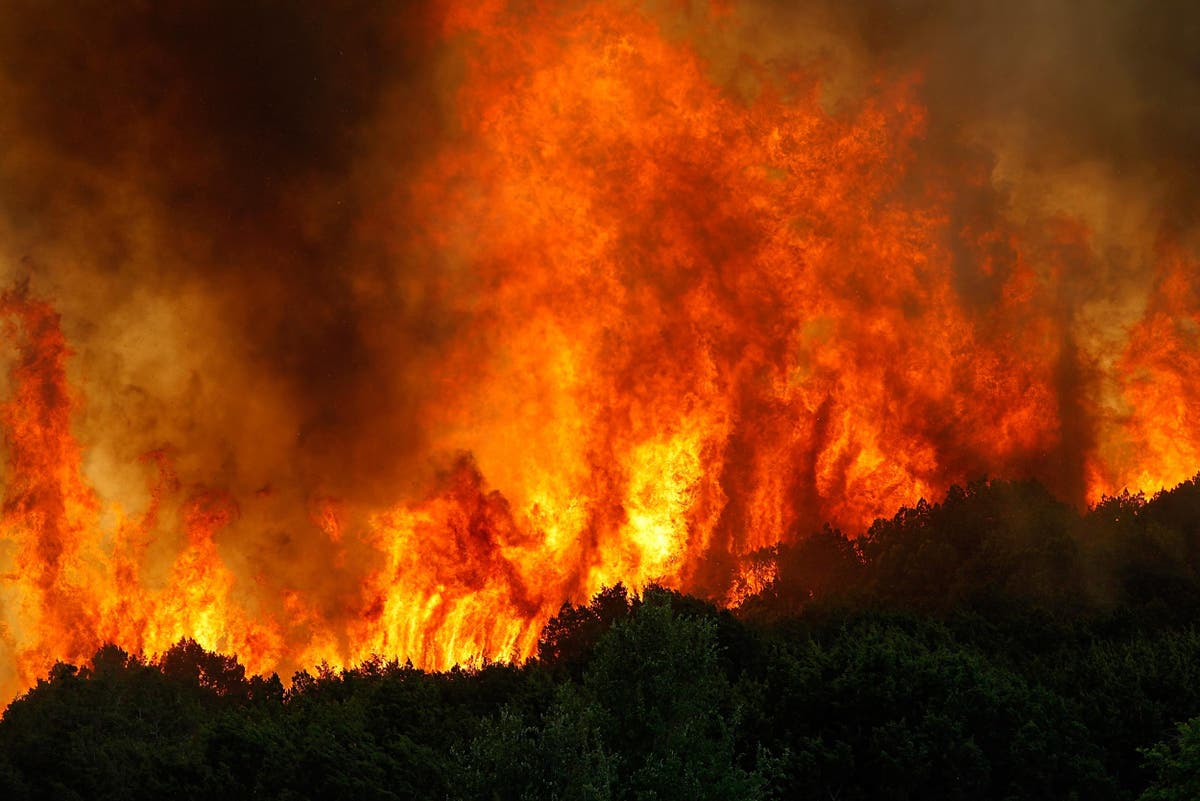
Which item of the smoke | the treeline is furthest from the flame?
the treeline

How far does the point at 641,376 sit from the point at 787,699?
30351 mm

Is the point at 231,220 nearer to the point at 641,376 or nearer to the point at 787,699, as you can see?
the point at 641,376

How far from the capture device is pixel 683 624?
4319 centimetres

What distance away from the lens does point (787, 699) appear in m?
49.8

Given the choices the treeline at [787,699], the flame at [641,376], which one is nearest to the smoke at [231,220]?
the flame at [641,376]

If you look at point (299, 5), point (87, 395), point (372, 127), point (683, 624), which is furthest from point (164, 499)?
point (683, 624)

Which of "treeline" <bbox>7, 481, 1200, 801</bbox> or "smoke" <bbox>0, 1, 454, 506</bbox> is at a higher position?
"smoke" <bbox>0, 1, 454, 506</bbox>

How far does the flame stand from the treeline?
198 inches

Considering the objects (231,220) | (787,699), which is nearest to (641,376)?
(231,220)

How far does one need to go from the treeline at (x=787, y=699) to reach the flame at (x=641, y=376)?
5026 mm

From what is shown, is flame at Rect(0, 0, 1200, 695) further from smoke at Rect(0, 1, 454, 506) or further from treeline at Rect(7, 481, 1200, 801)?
treeline at Rect(7, 481, 1200, 801)

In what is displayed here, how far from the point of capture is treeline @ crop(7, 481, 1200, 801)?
40.8 meters

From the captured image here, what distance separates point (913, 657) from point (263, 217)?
4670 centimetres

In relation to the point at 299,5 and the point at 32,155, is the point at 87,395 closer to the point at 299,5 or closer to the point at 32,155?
the point at 32,155
